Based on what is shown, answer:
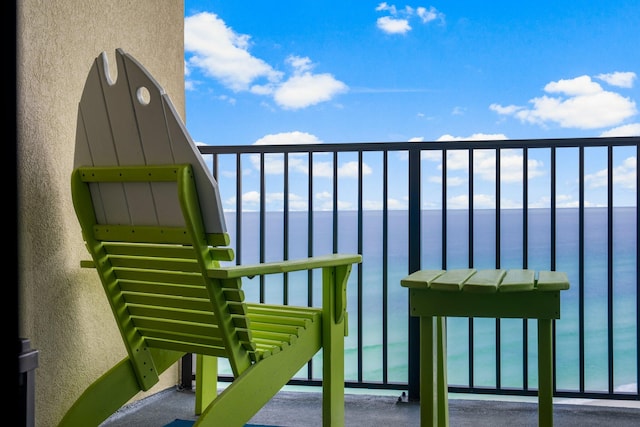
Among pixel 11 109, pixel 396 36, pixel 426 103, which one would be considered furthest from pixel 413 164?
pixel 396 36

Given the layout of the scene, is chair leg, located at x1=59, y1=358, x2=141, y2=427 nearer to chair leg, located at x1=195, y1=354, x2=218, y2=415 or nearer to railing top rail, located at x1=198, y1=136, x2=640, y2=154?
chair leg, located at x1=195, y1=354, x2=218, y2=415

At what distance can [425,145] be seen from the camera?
257 centimetres

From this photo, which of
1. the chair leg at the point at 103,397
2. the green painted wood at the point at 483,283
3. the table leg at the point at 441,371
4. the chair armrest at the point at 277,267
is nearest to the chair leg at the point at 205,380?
the chair leg at the point at 103,397

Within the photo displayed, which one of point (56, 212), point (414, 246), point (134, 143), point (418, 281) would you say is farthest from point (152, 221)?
point (414, 246)

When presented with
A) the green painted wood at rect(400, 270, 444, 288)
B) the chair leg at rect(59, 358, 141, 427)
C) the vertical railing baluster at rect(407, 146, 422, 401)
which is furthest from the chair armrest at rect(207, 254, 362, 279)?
the vertical railing baluster at rect(407, 146, 422, 401)

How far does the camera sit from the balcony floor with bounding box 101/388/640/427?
7.67 feet

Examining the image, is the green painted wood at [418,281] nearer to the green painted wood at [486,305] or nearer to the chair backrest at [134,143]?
the green painted wood at [486,305]

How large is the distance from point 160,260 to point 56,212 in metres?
0.53

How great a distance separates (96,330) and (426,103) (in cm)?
1528

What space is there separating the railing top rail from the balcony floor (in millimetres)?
1043

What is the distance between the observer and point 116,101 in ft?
5.39

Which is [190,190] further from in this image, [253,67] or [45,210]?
[253,67]

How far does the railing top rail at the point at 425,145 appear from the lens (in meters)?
2.44

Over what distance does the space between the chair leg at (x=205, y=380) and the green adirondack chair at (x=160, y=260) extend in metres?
0.40
